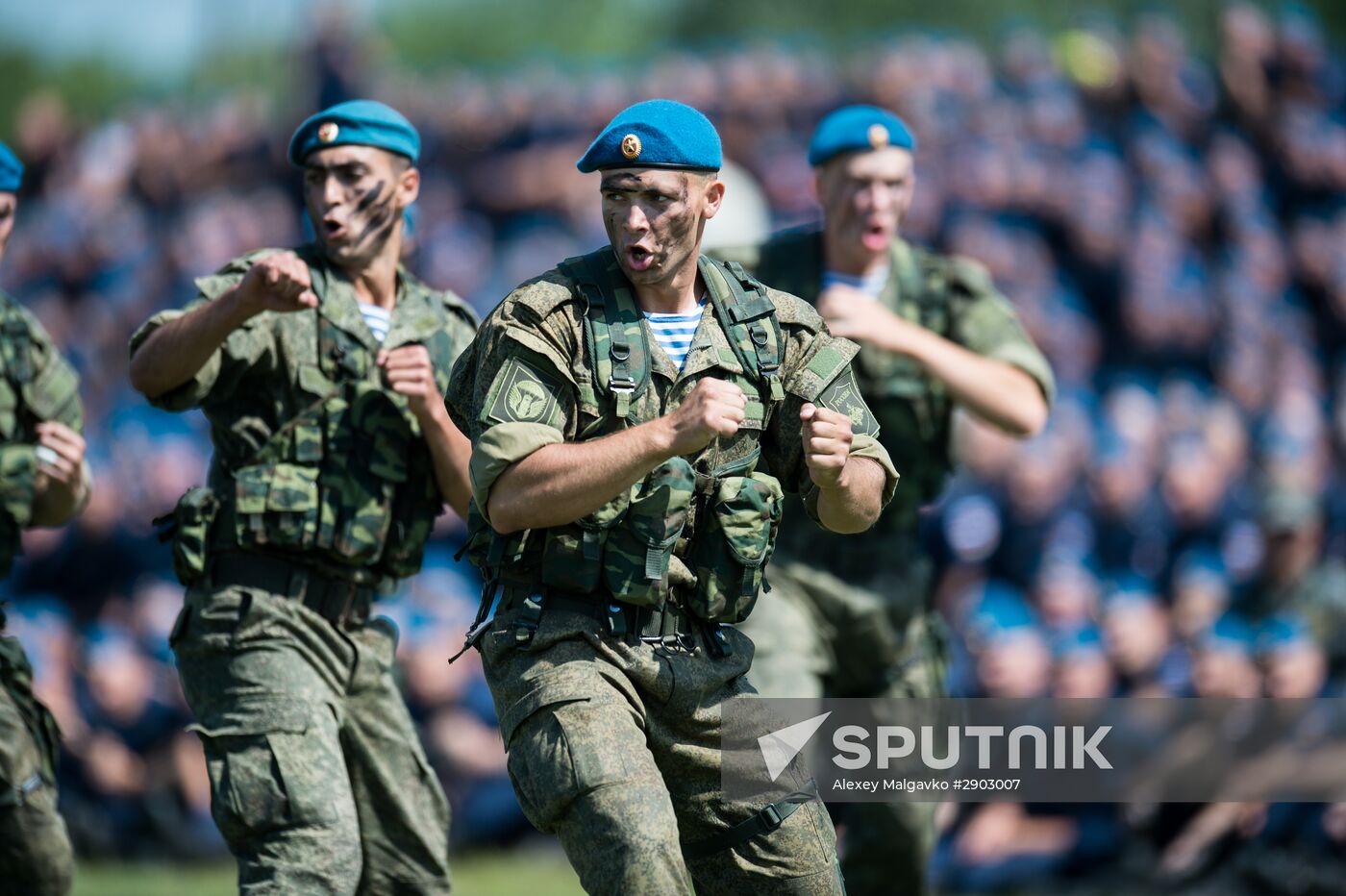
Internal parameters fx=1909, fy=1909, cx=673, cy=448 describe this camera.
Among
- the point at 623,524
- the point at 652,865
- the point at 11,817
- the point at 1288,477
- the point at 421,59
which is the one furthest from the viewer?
the point at 421,59

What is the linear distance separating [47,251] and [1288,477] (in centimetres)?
752

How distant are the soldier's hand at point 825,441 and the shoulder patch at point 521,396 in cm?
63

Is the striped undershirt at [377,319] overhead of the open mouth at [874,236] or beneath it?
beneath

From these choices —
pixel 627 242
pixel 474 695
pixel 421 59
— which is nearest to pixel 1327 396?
pixel 474 695

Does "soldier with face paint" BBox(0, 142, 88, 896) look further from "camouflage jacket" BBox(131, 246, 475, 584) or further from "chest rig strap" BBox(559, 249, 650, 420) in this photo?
"chest rig strap" BBox(559, 249, 650, 420)

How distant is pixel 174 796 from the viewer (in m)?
10.3

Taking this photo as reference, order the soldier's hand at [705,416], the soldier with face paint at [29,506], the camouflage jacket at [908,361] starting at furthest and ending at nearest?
the camouflage jacket at [908,361] < the soldier with face paint at [29,506] < the soldier's hand at [705,416]

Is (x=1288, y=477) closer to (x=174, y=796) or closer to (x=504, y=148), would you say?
(x=504, y=148)

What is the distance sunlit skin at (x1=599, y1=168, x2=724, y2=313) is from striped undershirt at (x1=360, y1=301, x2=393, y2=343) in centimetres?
138

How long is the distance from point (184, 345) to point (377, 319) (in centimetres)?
73

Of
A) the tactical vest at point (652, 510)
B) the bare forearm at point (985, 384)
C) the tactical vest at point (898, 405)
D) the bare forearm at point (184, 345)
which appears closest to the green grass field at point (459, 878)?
the tactical vest at point (898, 405)

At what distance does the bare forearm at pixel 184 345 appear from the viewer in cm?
558

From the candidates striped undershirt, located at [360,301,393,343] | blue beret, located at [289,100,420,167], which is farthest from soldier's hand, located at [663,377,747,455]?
blue beret, located at [289,100,420,167]

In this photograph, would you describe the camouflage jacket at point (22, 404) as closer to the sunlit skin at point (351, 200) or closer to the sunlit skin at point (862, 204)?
the sunlit skin at point (351, 200)
